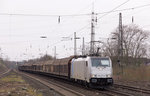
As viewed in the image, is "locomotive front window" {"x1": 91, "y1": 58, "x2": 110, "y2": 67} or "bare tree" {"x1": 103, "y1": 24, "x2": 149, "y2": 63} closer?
"locomotive front window" {"x1": 91, "y1": 58, "x2": 110, "y2": 67}

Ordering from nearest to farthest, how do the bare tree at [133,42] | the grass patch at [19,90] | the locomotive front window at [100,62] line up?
the grass patch at [19,90] < the locomotive front window at [100,62] < the bare tree at [133,42]

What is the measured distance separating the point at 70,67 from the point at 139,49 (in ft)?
148

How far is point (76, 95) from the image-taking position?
2008 cm

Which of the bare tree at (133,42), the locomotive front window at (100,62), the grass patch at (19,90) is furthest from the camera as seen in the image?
the bare tree at (133,42)

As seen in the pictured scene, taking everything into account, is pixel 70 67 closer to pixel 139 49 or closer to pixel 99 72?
pixel 99 72

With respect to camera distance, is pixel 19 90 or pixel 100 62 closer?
pixel 19 90

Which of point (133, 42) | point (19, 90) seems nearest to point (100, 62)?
point (19, 90)

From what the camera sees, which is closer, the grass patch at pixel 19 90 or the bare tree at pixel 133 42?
the grass patch at pixel 19 90

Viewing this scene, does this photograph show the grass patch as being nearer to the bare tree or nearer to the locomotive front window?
the locomotive front window

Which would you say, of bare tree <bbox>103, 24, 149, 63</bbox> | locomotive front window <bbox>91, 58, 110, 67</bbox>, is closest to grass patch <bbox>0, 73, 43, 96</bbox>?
locomotive front window <bbox>91, 58, 110, 67</bbox>

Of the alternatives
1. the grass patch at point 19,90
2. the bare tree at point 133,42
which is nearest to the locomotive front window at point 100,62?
the grass patch at point 19,90

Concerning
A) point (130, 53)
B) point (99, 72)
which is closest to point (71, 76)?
point (99, 72)

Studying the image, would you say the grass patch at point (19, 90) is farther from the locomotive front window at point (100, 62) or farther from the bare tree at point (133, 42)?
the bare tree at point (133, 42)

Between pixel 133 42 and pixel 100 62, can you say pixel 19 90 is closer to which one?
pixel 100 62
